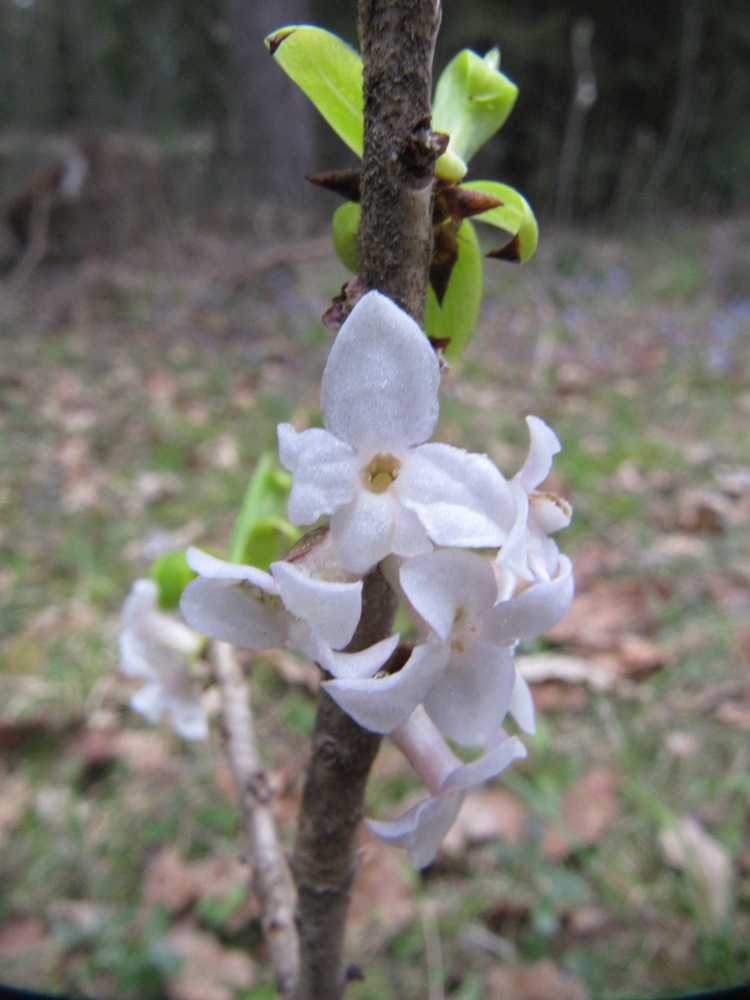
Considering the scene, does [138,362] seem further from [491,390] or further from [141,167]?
[141,167]

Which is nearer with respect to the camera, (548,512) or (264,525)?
(548,512)

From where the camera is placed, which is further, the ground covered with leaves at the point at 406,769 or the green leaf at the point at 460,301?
the ground covered with leaves at the point at 406,769

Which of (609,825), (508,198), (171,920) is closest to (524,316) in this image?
(609,825)

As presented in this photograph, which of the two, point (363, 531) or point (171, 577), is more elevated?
point (363, 531)

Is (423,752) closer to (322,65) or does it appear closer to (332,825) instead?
(332,825)

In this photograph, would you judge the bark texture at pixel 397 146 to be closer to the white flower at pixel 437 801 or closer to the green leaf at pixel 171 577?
the white flower at pixel 437 801

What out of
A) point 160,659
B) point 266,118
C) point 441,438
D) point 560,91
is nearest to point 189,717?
point 160,659

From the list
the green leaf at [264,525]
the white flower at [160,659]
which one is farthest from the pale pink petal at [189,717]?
the green leaf at [264,525]

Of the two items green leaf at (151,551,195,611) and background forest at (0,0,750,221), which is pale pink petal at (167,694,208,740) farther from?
background forest at (0,0,750,221)
